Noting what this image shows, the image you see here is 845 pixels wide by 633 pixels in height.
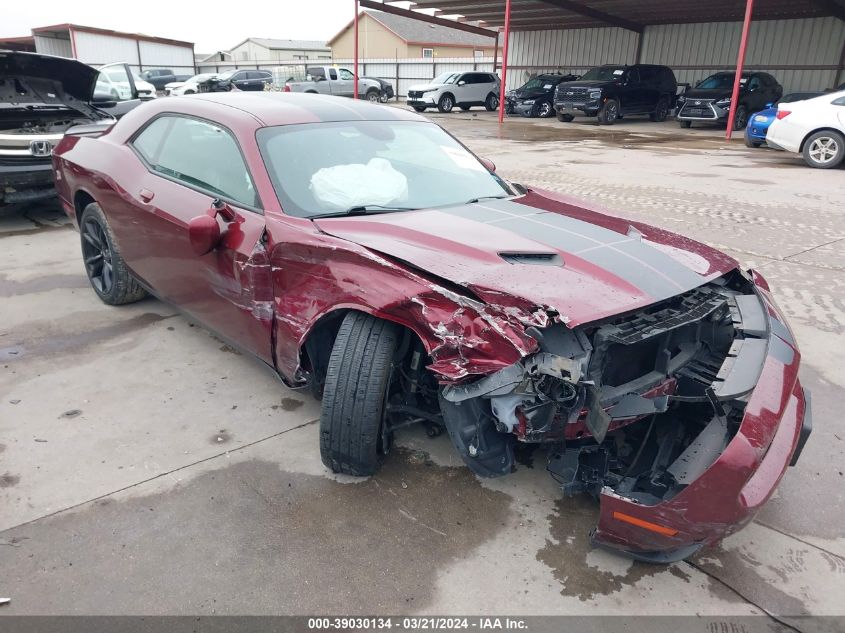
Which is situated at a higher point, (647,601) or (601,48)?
(601,48)

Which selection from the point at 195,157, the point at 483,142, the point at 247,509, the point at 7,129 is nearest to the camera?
the point at 247,509

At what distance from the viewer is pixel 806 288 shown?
5105mm

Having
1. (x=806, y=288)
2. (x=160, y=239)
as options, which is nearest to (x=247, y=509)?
(x=160, y=239)

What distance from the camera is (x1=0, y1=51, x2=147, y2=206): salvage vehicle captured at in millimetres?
6469

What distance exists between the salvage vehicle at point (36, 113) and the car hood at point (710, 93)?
17.1 meters

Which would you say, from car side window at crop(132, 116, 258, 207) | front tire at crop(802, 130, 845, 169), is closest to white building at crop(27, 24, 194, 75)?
front tire at crop(802, 130, 845, 169)

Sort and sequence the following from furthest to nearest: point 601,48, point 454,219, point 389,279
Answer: point 601,48
point 454,219
point 389,279

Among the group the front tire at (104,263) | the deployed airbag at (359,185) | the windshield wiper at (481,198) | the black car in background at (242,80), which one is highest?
the black car in background at (242,80)

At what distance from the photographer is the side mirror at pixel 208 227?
297 centimetres

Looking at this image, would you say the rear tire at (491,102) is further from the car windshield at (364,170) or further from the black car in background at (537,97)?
the car windshield at (364,170)

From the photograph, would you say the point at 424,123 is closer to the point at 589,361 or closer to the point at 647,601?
the point at 589,361

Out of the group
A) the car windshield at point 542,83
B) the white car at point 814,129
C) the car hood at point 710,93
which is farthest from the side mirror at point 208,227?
the car windshield at point 542,83

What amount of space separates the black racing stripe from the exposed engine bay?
4.2 inches

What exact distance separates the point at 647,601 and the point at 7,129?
8203 millimetres
